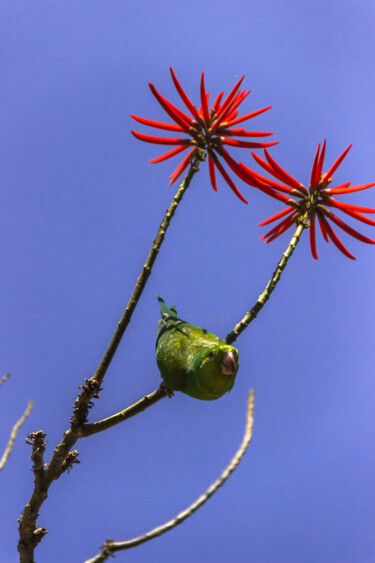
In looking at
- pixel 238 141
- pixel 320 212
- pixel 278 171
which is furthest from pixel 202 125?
pixel 320 212

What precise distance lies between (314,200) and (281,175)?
34cm

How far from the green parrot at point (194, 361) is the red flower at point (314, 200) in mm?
1005

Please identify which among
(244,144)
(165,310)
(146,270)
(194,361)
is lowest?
(146,270)

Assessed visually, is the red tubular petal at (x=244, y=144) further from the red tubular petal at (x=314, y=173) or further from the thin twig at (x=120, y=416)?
the thin twig at (x=120, y=416)

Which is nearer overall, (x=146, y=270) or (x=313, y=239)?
(x=146, y=270)

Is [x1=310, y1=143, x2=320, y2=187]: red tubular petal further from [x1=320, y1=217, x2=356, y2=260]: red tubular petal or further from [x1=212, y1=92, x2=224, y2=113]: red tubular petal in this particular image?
[x1=212, y1=92, x2=224, y2=113]: red tubular petal

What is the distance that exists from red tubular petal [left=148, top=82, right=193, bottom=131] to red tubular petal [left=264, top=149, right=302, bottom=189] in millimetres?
609

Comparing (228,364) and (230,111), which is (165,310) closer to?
(228,364)

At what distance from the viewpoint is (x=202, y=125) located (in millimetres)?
3488

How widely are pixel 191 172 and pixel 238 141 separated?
1.33 feet

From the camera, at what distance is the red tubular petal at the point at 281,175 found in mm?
3649

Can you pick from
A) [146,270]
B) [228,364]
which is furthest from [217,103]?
[228,364]

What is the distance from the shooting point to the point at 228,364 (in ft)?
12.3

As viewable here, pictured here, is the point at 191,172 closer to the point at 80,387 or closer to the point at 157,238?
the point at 157,238
